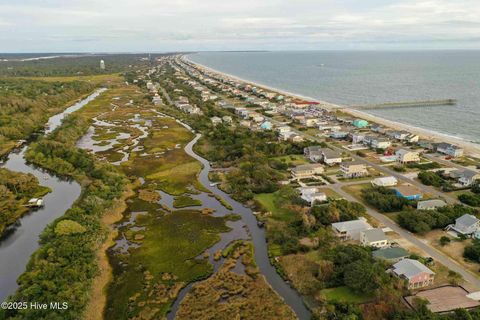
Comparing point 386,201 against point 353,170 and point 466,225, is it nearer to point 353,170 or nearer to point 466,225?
point 466,225

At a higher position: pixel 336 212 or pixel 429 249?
pixel 336 212

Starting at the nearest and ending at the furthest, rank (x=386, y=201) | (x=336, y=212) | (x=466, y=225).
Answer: (x=466, y=225)
(x=336, y=212)
(x=386, y=201)

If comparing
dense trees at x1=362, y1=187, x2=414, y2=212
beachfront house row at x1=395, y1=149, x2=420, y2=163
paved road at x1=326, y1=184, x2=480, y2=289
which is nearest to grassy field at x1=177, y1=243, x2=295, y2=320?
paved road at x1=326, y1=184, x2=480, y2=289

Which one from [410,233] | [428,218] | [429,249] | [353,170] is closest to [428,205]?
[428,218]

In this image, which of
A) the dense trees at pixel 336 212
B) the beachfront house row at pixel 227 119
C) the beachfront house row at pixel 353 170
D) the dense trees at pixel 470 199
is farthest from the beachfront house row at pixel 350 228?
the beachfront house row at pixel 227 119

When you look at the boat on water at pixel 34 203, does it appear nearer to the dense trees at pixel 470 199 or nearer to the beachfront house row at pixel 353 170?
the beachfront house row at pixel 353 170

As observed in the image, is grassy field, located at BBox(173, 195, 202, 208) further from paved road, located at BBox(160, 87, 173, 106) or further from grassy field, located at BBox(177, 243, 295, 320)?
paved road, located at BBox(160, 87, 173, 106)
